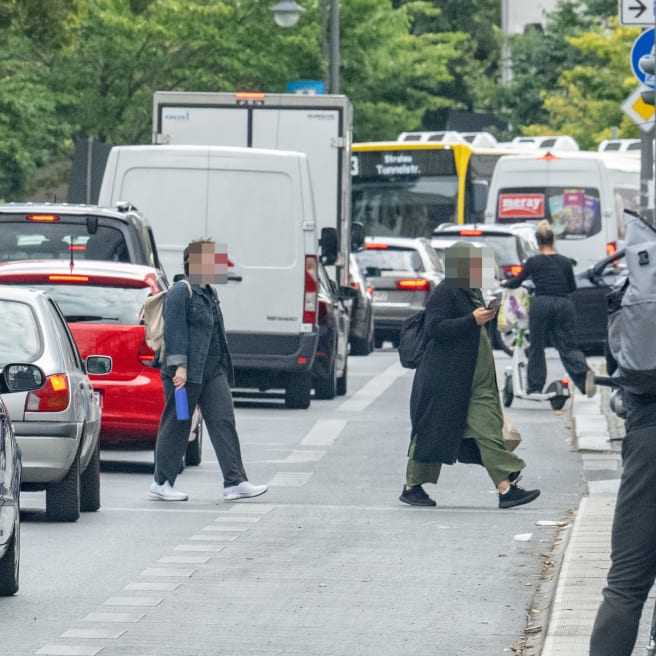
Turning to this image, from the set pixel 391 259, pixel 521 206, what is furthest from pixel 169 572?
pixel 521 206

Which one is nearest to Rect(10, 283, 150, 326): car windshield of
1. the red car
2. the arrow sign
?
the red car

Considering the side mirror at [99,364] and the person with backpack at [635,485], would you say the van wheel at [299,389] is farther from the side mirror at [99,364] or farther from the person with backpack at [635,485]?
the person with backpack at [635,485]

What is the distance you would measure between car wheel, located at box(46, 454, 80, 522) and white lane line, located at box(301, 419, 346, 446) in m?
5.34

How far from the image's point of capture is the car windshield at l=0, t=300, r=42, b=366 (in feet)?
38.7

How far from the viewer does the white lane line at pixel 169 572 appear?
32.9 feet

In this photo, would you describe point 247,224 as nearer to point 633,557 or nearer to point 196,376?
point 196,376

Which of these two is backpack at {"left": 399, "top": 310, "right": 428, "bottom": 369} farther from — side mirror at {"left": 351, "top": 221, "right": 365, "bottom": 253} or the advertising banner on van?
the advertising banner on van

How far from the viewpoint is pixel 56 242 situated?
1706 cm

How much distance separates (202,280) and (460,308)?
5.39 ft

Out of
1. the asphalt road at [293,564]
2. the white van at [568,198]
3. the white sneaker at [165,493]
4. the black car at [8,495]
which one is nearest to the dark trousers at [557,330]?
the asphalt road at [293,564]

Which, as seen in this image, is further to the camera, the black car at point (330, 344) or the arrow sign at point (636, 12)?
the black car at point (330, 344)

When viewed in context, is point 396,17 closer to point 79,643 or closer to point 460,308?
point 460,308

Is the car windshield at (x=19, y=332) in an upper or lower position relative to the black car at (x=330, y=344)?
upper

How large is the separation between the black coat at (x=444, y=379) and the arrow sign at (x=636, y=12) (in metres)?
5.06
